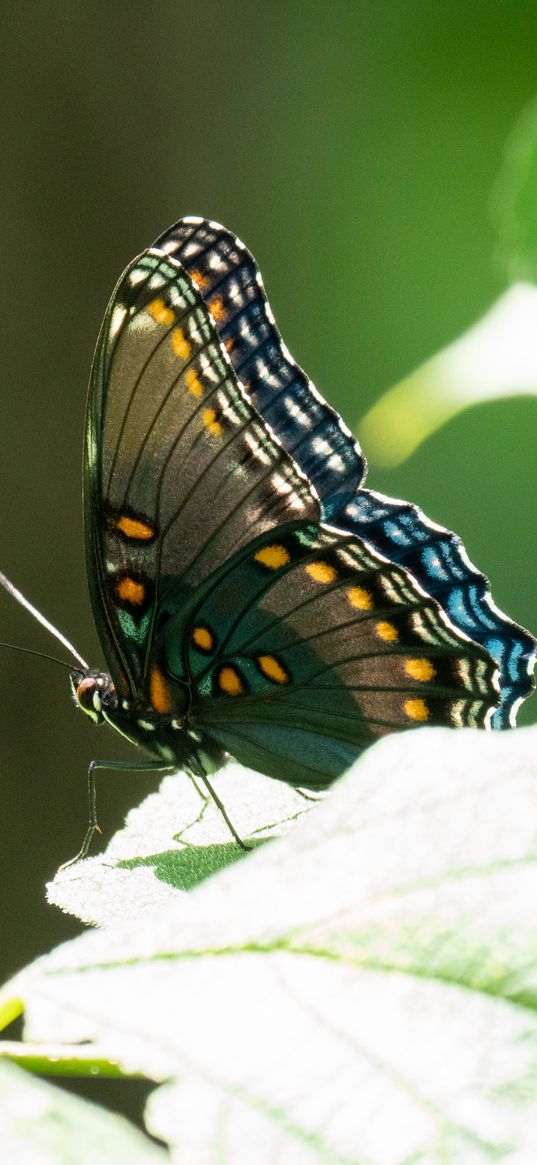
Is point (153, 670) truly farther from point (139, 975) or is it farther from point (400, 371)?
point (400, 371)

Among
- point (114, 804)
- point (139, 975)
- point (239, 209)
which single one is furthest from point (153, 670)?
point (239, 209)

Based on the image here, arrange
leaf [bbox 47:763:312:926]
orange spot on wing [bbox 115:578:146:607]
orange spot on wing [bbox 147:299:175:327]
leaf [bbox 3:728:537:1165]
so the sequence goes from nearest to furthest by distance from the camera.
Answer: leaf [bbox 3:728:537:1165]
leaf [bbox 47:763:312:926]
orange spot on wing [bbox 147:299:175:327]
orange spot on wing [bbox 115:578:146:607]

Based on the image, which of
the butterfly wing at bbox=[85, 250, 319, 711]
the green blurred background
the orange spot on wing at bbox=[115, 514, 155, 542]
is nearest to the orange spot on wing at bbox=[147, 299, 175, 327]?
the butterfly wing at bbox=[85, 250, 319, 711]

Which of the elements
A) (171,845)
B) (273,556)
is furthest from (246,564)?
(171,845)

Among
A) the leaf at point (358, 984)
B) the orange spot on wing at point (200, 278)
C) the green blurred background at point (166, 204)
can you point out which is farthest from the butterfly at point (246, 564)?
the green blurred background at point (166, 204)

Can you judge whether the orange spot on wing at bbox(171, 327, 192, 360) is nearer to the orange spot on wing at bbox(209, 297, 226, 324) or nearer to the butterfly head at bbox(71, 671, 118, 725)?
the orange spot on wing at bbox(209, 297, 226, 324)

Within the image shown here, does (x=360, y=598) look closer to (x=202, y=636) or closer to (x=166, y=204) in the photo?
(x=202, y=636)

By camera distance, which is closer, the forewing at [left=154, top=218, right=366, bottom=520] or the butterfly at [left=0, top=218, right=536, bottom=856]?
the butterfly at [left=0, top=218, right=536, bottom=856]
